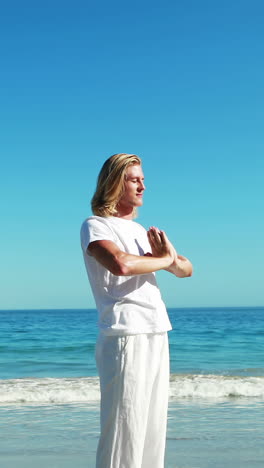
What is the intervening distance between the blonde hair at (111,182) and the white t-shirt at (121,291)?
0.07 meters

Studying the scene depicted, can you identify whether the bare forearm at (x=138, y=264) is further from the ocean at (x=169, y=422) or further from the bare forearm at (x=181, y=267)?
the ocean at (x=169, y=422)

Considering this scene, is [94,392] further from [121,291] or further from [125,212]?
[121,291]

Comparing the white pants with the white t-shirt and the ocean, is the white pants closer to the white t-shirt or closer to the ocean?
the white t-shirt

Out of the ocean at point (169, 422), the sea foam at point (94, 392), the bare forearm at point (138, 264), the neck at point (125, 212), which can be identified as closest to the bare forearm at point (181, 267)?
the bare forearm at point (138, 264)

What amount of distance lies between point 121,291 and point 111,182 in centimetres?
50

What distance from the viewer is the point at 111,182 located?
2.68 metres

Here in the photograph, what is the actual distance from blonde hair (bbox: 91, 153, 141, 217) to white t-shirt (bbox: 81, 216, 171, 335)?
0.24ft

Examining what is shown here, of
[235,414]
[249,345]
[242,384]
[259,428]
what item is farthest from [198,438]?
[249,345]

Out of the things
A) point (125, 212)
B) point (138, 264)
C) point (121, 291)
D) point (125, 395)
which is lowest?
point (125, 395)

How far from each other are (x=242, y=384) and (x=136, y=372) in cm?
811

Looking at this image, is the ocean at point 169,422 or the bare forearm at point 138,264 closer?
the bare forearm at point 138,264

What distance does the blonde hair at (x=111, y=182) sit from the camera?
2676 mm

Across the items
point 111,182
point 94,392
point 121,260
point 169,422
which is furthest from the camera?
point 94,392

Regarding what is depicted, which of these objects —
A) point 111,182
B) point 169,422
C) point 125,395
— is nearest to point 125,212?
point 111,182
